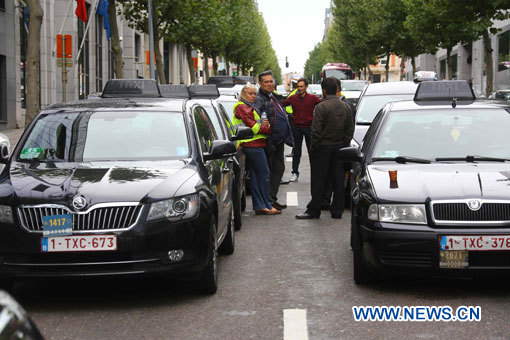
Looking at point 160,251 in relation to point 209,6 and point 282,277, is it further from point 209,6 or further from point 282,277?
point 209,6

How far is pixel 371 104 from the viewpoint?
47.1 ft

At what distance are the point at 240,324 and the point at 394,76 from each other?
132 meters

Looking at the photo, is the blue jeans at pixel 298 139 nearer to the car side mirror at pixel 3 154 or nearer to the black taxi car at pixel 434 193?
the black taxi car at pixel 434 193

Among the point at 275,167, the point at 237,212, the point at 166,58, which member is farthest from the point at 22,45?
the point at 166,58

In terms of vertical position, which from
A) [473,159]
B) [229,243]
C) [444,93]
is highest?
[444,93]

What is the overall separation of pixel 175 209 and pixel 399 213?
5.37 ft

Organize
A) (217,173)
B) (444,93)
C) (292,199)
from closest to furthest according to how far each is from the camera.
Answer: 1. (217,173)
2. (444,93)
3. (292,199)

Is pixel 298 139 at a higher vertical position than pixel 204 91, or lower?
lower

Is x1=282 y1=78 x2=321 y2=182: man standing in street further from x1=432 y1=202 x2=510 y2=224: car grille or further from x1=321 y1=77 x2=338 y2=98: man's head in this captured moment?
x1=432 y1=202 x2=510 y2=224: car grille

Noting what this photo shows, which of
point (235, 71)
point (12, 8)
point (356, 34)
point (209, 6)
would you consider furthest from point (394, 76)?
point (12, 8)

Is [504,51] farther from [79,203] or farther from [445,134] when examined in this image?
[79,203]

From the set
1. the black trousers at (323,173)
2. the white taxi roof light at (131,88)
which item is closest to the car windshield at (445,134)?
the black trousers at (323,173)

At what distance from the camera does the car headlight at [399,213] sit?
636 cm

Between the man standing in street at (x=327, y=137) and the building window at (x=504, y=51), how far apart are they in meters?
37.4
